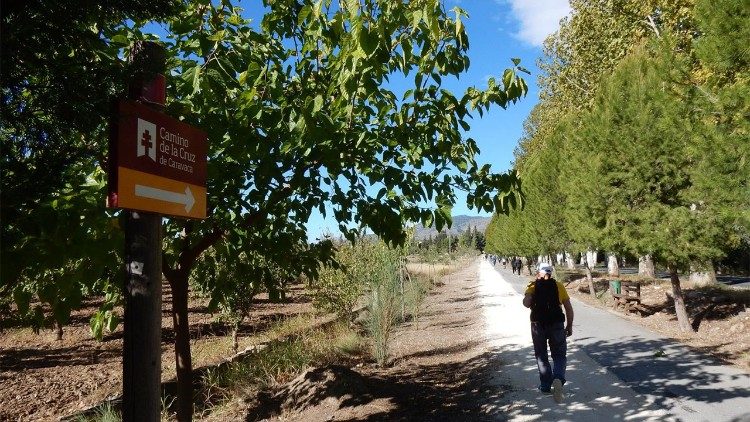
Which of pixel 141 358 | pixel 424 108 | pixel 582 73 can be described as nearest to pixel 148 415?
pixel 141 358

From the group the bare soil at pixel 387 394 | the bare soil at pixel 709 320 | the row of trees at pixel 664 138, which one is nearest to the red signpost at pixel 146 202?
the row of trees at pixel 664 138

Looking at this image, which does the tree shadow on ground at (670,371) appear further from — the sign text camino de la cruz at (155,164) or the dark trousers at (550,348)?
the sign text camino de la cruz at (155,164)

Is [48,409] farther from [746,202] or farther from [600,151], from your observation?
[600,151]

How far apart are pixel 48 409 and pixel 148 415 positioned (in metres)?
6.60

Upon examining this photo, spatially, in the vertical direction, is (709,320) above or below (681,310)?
below

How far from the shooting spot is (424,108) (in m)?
3.62

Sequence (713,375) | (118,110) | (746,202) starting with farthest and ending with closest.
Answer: (746,202)
(713,375)
(118,110)

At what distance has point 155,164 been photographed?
215cm

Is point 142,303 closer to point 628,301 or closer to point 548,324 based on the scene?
point 548,324

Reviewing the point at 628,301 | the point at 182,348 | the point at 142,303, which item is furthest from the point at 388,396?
the point at 628,301

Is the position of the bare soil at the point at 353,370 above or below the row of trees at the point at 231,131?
below

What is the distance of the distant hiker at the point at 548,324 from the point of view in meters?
6.37

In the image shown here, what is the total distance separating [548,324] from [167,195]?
5509mm

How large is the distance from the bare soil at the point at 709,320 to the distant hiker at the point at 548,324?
3.41m
